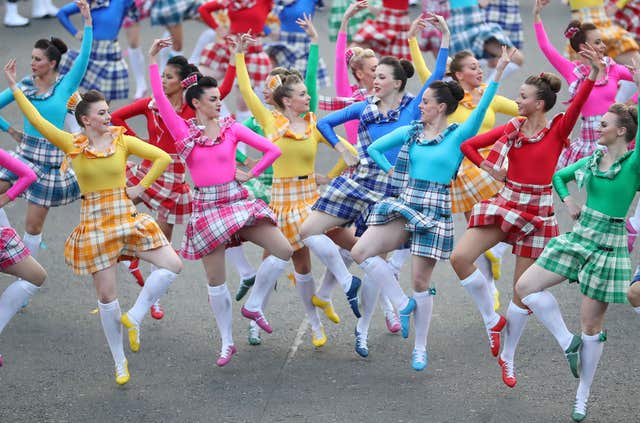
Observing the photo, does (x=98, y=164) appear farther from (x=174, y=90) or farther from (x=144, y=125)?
(x=144, y=125)

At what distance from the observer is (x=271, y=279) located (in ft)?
23.2

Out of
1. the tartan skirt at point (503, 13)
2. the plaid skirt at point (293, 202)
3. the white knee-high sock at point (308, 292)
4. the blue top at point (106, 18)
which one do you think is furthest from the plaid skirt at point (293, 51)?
the white knee-high sock at point (308, 292)

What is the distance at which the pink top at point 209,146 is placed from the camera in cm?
684

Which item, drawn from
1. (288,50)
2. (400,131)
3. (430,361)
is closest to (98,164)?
(400,131)

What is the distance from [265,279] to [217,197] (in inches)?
25.8

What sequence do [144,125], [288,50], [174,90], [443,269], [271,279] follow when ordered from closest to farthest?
[271,279] < [174,90] < [443,269] < [288,50] < [144,125]

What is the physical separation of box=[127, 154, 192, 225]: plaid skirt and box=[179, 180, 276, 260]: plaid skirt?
2.75 feet

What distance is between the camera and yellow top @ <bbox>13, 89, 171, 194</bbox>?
262 inches

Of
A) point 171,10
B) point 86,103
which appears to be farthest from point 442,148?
point 171,10

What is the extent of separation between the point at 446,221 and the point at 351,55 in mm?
1955

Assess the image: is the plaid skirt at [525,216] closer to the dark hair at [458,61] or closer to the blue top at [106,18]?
the dark hair at [458,61]

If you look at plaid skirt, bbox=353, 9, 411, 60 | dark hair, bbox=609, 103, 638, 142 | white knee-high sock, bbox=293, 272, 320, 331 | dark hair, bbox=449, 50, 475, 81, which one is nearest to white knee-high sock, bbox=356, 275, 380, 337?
white knee-high sock, bbox=293, 272, 320, 331

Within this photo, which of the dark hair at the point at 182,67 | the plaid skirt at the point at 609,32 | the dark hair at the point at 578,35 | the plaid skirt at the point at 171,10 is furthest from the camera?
the plaid skirt at the point at 171,10

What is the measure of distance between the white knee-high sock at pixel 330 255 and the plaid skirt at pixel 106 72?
449 centimetres
